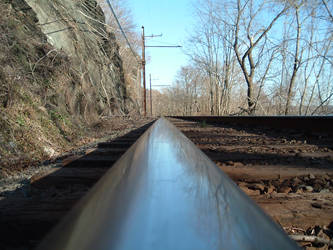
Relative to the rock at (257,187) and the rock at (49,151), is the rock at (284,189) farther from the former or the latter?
the rock at (49,151)

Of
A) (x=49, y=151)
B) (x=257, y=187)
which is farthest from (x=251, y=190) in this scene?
(x=49, y=151)

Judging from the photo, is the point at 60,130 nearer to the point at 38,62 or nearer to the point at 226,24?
the point at 38,62

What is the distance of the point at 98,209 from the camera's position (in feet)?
1.73

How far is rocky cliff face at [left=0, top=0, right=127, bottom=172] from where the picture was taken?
3234 millimetres

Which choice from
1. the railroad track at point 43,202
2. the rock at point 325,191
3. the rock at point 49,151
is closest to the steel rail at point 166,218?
the railroad track at point 43,202

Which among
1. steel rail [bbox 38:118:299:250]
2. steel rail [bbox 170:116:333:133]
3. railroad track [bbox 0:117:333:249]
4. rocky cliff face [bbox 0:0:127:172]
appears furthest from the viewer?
steel rail [bbox 170:116:333:133]

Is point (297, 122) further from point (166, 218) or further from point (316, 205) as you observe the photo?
point (166, 218)

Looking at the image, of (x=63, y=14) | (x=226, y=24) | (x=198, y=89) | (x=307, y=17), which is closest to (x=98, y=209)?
(x=63, y=14)

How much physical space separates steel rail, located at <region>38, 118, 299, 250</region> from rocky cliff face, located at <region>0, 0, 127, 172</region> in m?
2.43

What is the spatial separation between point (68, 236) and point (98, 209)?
0.11 meters

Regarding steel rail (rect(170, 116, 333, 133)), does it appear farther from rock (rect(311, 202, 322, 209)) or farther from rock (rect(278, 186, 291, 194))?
rock (rect(311, 202, 322, 209))

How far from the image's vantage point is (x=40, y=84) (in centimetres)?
456

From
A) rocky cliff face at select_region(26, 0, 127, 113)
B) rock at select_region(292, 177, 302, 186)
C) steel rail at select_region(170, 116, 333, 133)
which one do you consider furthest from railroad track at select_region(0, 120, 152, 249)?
rocky cliff face at select_region(26, 0, 127, 113)

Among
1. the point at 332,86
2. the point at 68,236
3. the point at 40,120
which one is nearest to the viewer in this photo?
the point at 68,236
